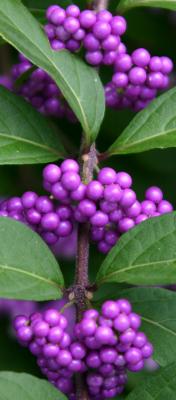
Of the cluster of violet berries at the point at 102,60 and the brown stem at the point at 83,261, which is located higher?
the cluster of violet berries at the point at 102,60

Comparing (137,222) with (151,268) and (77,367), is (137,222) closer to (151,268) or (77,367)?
(151,268)

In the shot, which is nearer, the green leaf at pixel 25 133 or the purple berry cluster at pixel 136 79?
the green leaf at pixel 25 133

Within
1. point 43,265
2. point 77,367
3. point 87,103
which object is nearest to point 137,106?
point 87,103

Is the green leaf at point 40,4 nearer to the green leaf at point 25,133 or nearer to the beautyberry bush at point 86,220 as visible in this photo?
the beautyberry bush at point 86,220

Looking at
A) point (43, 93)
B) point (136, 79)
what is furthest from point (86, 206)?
point (43, 93)

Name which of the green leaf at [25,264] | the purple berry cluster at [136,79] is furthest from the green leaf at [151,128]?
the green leaf at [25,264]

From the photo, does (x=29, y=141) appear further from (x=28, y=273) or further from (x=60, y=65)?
(x=28, y=273)

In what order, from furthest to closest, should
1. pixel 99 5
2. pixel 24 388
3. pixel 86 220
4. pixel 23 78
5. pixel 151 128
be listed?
pixel 23 78 → pixel 99 5 → pixel 151 128 → pixel 86 220 → pixel 24 388
